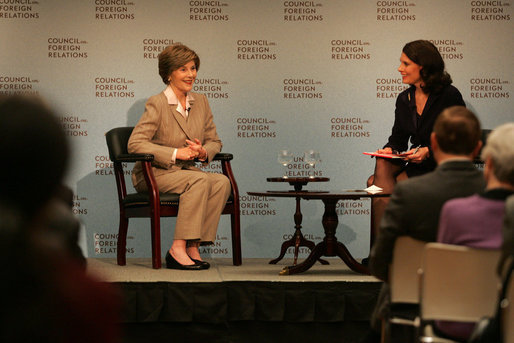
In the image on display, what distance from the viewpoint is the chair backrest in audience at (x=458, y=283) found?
1.90 meters

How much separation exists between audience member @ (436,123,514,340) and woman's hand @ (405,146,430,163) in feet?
7.34

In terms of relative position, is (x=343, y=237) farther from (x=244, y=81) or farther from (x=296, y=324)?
(x=296, y=324)

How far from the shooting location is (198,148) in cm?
441

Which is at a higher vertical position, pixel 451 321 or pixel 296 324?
pixel 451 321

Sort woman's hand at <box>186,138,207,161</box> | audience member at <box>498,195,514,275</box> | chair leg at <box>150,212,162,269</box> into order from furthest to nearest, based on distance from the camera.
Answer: woman's hand at <box>186,138,207,161</box> < chair leg at <box>150,212,162,269</box> < audience member at <box>498,195,514,275</box>

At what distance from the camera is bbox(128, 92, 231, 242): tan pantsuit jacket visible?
4.26m

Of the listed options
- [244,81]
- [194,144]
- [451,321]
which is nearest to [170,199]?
[194,144]

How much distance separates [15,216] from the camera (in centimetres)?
87

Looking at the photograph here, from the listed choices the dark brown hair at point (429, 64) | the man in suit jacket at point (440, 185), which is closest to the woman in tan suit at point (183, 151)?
the dark brown hair at point (429, 64)

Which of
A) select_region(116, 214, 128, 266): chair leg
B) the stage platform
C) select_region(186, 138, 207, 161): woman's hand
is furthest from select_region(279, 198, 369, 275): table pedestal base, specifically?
select_region(116, 214, 128, 266): chair leg

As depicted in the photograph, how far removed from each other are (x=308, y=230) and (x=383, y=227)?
316cm

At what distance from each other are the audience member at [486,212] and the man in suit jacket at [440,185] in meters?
0.22

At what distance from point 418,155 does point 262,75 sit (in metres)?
1.65

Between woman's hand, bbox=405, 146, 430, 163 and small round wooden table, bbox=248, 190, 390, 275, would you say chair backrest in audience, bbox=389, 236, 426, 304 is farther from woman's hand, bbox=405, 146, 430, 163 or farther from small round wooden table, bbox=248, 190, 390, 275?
woman's hand, bbox=405, 146, 430, 163
